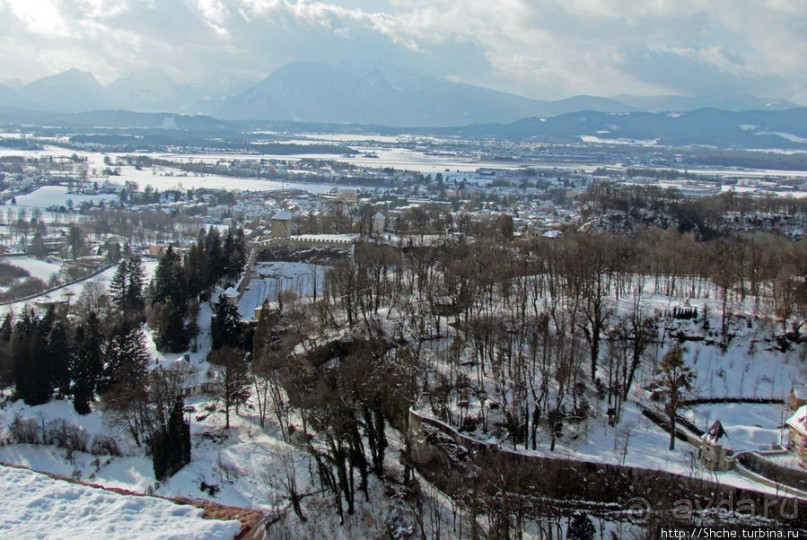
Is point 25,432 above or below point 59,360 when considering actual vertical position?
below

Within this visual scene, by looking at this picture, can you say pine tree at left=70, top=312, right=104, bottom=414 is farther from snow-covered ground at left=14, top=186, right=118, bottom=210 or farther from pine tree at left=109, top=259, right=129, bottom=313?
snow-covered ground at left=14, top=186, right=118, bottom=210

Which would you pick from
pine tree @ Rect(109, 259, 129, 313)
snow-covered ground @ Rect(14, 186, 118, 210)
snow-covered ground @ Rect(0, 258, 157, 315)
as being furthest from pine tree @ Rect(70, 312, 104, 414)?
snow-covered ground @ Rect(14, 186, 118, 210)

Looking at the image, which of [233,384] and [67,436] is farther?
[233,384]

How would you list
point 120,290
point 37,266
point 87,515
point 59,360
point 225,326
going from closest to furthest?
point 87,515
point 59,360
point 225,326
point 120,290
point 37,266

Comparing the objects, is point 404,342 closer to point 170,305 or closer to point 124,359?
point 124,359

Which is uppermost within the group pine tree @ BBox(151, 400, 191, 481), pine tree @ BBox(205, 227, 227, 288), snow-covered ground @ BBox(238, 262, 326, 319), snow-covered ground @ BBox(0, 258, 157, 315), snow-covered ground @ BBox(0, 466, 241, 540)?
snow-covered ground @ BBox(0, 466, 241, 540)

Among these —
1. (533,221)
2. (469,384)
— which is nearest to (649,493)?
(469,384)

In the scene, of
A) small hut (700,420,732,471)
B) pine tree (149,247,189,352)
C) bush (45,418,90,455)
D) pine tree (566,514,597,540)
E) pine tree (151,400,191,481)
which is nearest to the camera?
pine tree (566,514,597,540)

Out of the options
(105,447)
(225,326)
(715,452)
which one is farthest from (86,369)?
(715,452)

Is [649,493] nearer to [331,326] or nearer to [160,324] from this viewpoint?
[331,326]
